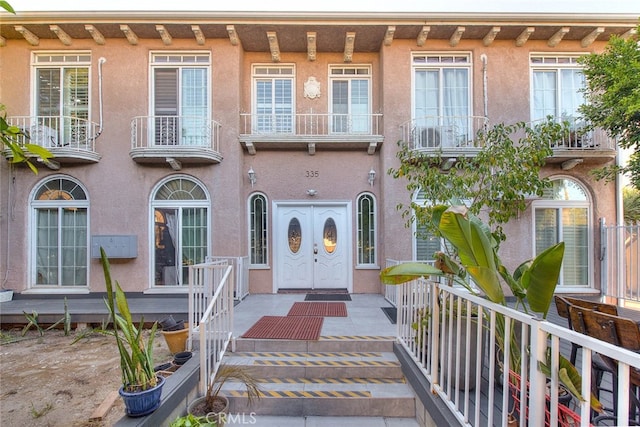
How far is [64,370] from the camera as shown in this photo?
172 inches

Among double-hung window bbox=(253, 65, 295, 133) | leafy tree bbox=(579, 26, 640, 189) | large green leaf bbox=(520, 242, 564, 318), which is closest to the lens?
large green leaf bbox=(520, 242, 564, 318)

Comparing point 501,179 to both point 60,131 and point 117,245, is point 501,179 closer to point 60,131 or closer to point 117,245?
point 117,245

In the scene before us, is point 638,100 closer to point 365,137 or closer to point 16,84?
point 365,137

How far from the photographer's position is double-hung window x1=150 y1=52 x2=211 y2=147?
7.61 m

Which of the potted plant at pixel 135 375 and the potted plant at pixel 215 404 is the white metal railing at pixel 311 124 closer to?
the potted plant at pixel 215 404

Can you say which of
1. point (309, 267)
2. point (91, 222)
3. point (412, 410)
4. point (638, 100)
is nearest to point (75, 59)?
point (91, 222)

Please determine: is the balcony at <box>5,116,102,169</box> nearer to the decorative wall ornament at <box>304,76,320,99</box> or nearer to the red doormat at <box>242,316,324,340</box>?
the decorative wall ornament at <box>304,76,320,99</box>

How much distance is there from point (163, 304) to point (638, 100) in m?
9.62

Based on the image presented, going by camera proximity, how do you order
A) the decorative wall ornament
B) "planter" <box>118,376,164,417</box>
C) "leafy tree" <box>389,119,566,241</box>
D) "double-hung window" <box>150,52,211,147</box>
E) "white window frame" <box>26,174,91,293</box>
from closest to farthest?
"planter" <box>118,376,164,417</box>, "leafy tree" <box>389,119,566,241</box>, "white window frame" <box>26,174,91,293</box>, "double-hung window" <box>150,52,211,147</box>, the decorative wall ornament

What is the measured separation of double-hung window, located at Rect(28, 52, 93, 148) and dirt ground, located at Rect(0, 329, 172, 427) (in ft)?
15.9

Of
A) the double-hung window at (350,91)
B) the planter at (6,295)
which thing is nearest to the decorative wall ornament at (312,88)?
the double-hung window at (350,91)

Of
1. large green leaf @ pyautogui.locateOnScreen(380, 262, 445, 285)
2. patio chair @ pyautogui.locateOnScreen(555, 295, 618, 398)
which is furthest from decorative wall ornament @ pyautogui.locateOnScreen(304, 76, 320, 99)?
patio chair @ pyautogui.locateOnScreen(555, 295, 618, 398)

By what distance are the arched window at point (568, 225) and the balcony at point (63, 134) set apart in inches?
427

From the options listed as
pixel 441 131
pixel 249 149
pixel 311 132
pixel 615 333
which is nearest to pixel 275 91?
pixel 311 132
